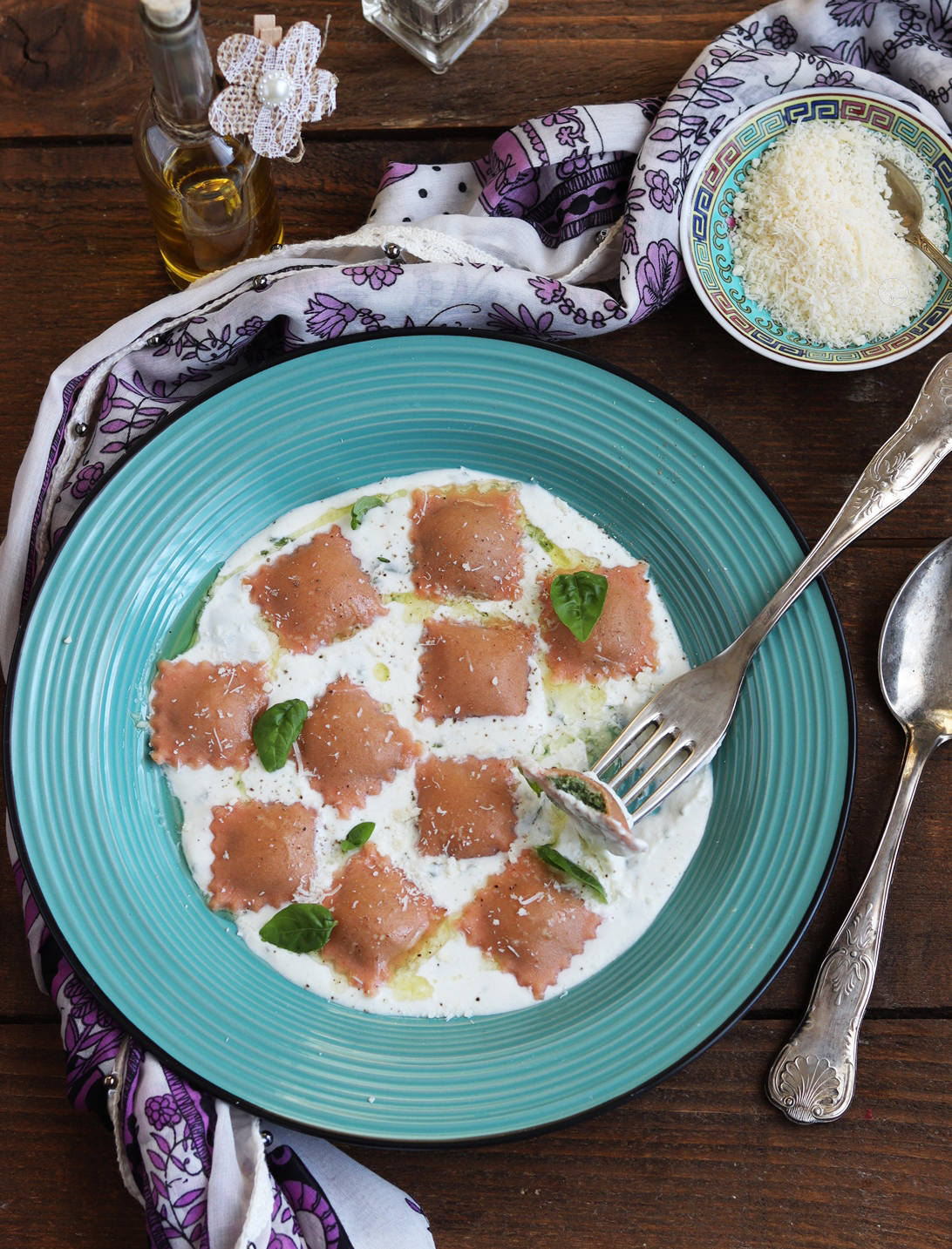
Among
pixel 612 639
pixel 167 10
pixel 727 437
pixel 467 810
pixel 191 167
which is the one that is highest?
pixel 167 10

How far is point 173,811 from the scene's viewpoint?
2035 millimetres

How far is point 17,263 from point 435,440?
3.24 ft

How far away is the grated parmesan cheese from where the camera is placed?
6.77 ft

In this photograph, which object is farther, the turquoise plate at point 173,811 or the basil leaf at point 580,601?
the basil leaf at point 580,601

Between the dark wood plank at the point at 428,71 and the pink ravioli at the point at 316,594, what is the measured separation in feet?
3.18

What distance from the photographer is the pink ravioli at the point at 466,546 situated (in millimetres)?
2078

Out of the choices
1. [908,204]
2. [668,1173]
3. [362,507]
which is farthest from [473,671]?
[908,204]

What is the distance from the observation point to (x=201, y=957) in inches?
76.4

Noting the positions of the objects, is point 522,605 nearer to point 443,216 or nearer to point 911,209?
point 443,216

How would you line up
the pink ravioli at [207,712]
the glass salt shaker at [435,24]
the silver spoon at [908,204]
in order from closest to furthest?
the pink ravioli at [207,712] < the silver spoon at [908,204] < the glass salt shaker at [435,24]

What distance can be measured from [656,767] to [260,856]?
29.0 inches

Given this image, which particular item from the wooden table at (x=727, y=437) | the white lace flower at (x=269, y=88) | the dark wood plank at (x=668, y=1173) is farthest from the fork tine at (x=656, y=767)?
the white lace flower at (x=269, y=88)

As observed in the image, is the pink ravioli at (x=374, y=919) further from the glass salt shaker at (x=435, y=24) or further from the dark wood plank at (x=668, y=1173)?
the glass salt shaker at (x=435, y=24)

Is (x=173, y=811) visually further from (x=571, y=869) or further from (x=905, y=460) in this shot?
(x=905, y=460)
